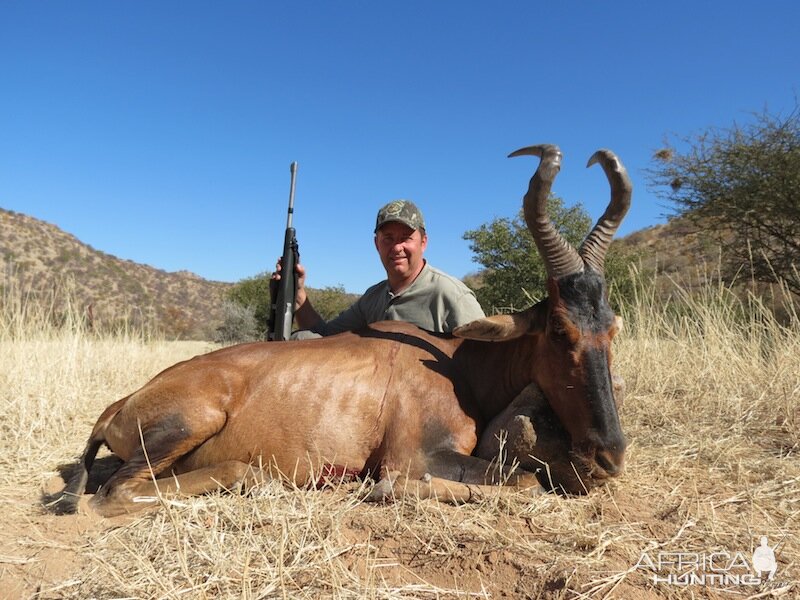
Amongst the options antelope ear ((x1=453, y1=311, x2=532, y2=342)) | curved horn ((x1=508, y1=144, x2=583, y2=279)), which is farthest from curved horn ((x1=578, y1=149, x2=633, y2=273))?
antelope ear ((x1=453, y1=311, x2=532, y2=342))

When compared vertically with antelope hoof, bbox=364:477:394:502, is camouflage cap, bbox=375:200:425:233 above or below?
above

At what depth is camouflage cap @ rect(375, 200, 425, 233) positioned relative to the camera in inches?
220

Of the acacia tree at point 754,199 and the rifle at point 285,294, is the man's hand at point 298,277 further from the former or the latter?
the acacia tree at point 754,199

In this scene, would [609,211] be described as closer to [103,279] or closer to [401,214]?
[401,214]

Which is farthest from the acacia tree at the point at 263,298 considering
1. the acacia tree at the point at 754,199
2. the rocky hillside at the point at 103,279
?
the acacia tree at the point at 754,199

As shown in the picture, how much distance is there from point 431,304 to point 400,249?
0.68 meters

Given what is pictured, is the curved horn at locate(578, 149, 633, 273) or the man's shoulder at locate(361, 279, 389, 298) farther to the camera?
the man's shoulder at locate(361, 279, 389, 298)

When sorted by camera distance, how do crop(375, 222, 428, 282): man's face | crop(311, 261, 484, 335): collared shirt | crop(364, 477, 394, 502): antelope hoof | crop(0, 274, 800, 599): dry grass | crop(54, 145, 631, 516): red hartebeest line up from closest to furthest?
1. crop(0, 274, 800, 599): dry grass
2. crop(364, 477, 394, 502): antelope hoof
3. crop(54, 145, 631, 516): red hartebeest
4. crop(311, 261, 484, 335): collared shirt
5. crop(375, 222, 428, 282): man's face

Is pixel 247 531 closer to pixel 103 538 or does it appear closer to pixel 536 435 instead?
pixel 103 538

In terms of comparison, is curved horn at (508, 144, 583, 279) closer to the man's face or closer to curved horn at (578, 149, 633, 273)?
curved horn at (578, 149, 633, 273)

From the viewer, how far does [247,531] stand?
2592mm

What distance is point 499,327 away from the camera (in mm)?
3691

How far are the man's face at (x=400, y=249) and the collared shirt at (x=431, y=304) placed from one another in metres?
0.14
